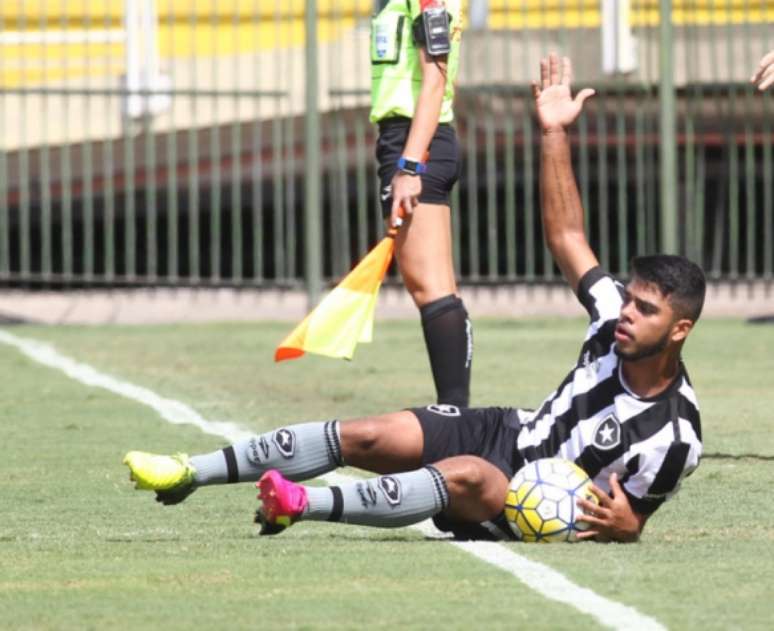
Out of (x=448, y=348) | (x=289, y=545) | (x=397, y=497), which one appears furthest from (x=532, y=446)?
(x=448, y=348)

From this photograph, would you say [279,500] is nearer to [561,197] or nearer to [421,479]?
[421,479]

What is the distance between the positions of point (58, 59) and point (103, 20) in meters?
0.54

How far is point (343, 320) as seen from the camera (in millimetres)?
7508

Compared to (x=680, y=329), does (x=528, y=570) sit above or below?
below

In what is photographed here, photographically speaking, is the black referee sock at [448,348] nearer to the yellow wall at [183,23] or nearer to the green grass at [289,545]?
the green grass at [289,545]

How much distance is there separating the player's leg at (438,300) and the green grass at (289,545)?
3.17 feet

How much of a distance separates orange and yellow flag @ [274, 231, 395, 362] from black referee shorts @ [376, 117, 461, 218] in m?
0.51

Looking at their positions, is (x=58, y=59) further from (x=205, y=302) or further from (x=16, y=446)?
(x=16, y=446)

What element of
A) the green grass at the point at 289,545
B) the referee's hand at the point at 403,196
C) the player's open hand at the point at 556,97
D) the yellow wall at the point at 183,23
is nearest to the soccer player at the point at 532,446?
the green grass at the point at 289,545

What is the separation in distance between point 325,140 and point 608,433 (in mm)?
11253

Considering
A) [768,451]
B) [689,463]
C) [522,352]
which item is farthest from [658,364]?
[522,352]

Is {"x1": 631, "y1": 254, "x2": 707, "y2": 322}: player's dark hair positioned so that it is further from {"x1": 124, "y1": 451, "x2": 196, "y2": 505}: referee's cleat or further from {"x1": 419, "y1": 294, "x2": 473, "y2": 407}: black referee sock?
{"x1": 419, "y1": 294, "x2": 473, "y2": 407}: black referee sock

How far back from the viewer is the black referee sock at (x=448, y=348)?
827cm

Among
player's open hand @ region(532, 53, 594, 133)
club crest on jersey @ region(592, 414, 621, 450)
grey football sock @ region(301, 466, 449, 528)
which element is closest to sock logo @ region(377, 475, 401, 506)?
grey football sock @ region(301, 466, 449, 528)
